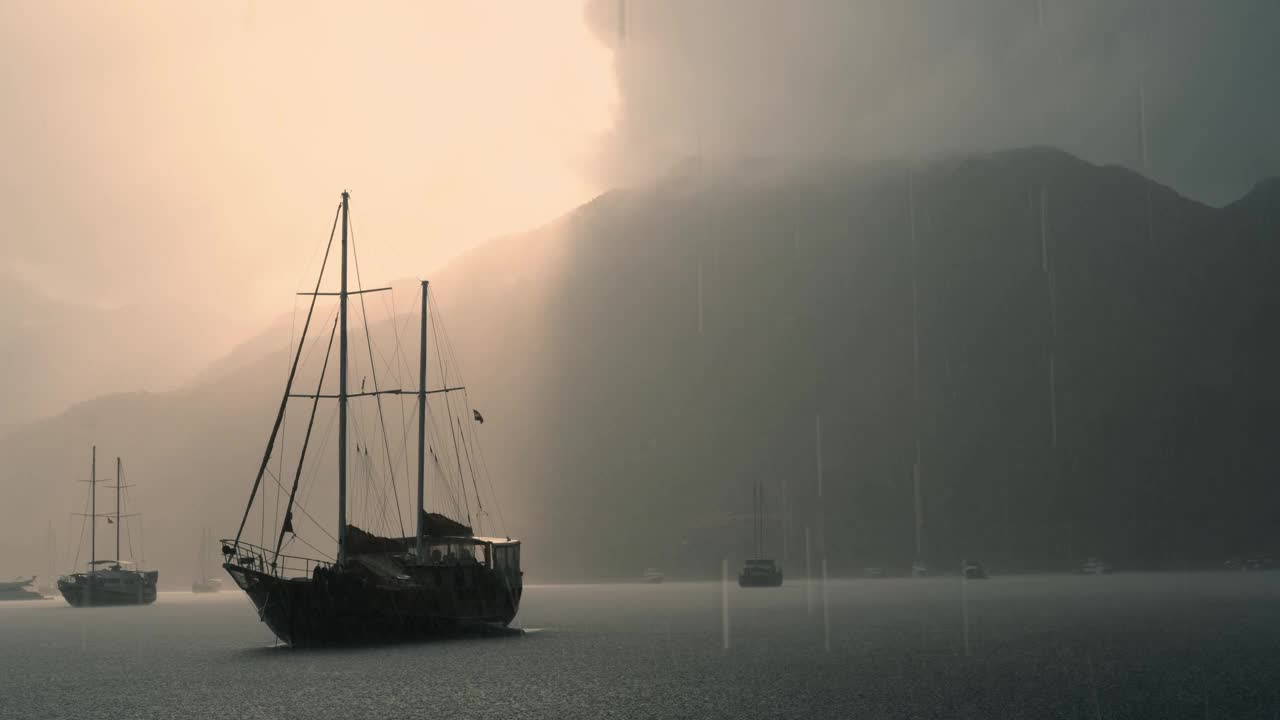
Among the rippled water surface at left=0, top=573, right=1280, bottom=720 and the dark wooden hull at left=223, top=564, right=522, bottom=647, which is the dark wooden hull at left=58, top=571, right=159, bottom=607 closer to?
the rippled water surface at left=0, top=573, right=1280, bottom=720

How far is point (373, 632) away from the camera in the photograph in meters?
76.6

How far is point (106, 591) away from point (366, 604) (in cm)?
13630

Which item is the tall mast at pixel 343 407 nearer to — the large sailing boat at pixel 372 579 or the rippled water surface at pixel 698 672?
the large sailing boat at pixel 372 579

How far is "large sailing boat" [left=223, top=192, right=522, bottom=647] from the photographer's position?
7238 cm

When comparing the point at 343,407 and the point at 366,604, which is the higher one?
the point at 343,407

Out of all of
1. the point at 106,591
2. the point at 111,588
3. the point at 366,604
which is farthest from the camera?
the point at 106,591

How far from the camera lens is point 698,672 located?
72.9 m

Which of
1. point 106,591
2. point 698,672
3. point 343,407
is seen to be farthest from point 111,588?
point 698,672

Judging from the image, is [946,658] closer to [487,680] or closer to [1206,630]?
[487,680]

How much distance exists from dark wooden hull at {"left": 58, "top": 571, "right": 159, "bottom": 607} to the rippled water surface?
204 ft

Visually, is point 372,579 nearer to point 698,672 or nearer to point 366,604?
point 366,604

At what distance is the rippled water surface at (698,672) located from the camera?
55.9 metres

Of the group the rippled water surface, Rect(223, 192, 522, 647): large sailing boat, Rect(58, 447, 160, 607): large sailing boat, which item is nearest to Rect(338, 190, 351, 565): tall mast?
Rect(223, 192, 522, 647): large sailing boat

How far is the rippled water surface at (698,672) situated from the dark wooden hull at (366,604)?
1.88 metres
